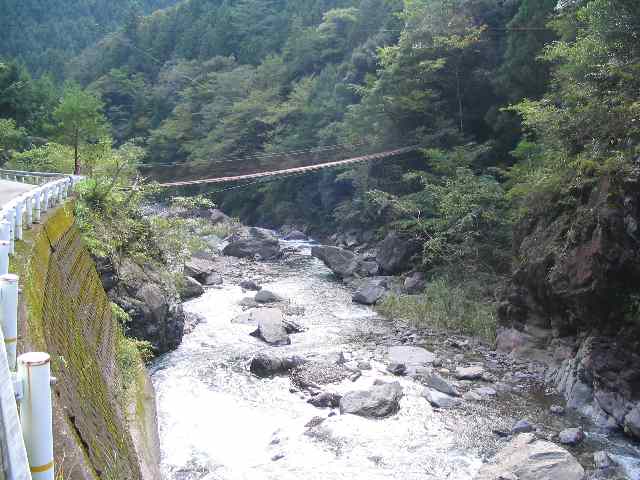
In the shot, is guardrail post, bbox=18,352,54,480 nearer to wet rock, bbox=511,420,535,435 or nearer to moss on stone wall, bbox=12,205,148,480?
moss on stone wall, bbox=12,205,148,480

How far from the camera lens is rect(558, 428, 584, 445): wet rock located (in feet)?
19.6

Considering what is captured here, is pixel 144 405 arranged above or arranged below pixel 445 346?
above

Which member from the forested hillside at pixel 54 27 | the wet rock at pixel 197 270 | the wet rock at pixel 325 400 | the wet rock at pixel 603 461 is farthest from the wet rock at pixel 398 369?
the forested hillside at pixel 54 27

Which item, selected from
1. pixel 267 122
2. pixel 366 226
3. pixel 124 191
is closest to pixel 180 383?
pixel 124 191

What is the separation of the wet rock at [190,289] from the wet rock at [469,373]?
6.00 metres

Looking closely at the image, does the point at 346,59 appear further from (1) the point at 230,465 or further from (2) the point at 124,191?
(1) the point at 230,465

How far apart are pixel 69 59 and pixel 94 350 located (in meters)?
47.2

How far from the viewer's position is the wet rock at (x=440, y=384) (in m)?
7.27

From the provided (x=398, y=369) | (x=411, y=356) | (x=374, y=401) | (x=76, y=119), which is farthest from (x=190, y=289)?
(x=76, y=119)

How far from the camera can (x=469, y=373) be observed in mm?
7824

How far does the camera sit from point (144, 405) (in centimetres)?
606

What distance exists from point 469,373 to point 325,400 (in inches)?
86.7

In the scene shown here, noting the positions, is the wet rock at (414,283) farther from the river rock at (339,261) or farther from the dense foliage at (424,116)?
the river rock at (339,261)

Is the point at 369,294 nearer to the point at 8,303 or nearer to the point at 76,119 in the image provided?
the point at 8,303
